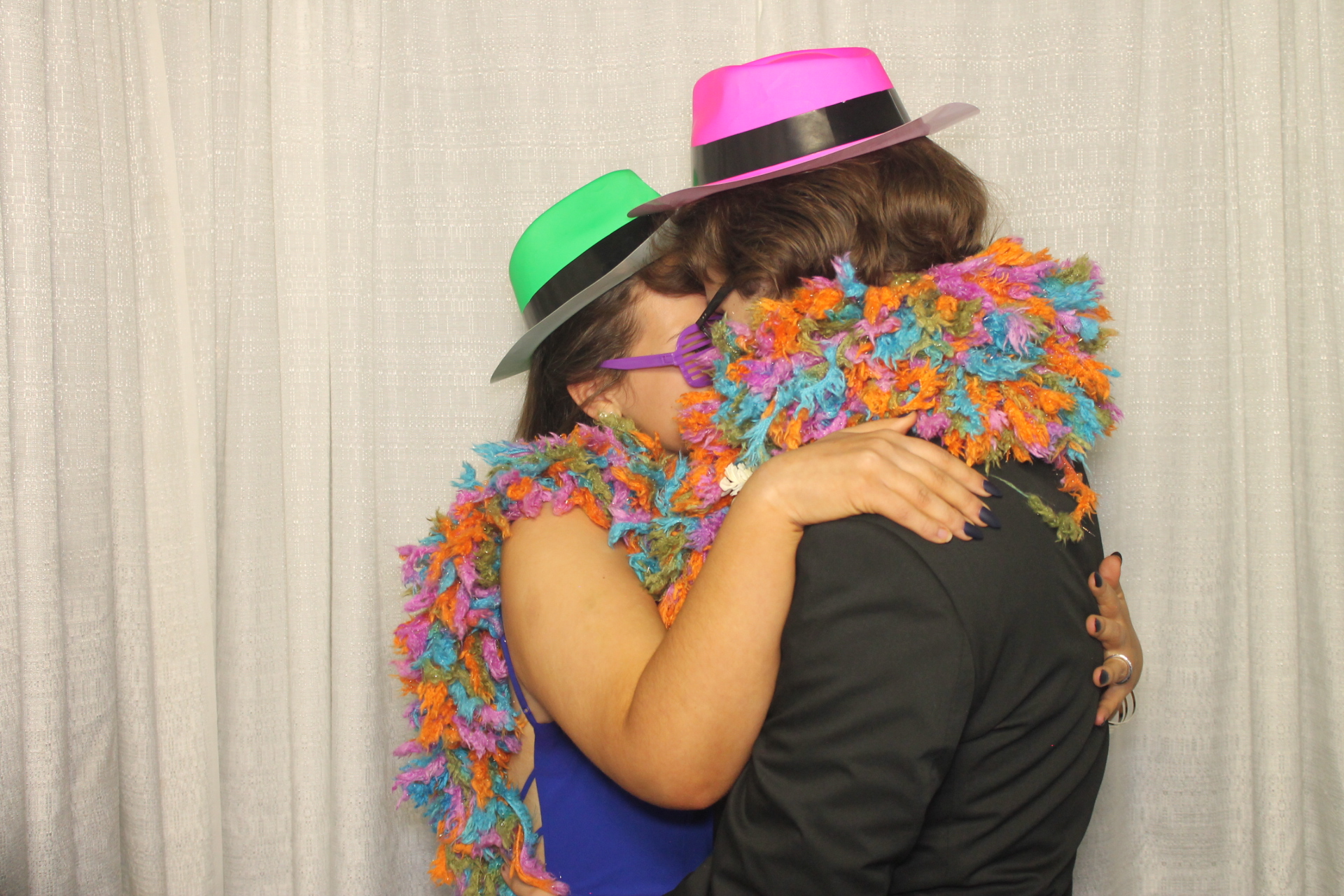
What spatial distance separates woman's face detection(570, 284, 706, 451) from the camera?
4.45ft

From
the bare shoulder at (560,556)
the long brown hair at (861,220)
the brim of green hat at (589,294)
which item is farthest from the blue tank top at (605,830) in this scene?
the long brown hair at (861,220)

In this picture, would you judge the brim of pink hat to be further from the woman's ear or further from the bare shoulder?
the bare shoulder

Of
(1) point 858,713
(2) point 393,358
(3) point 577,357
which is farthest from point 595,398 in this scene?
(1) point 858,713

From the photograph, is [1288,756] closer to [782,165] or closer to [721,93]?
[782,165]

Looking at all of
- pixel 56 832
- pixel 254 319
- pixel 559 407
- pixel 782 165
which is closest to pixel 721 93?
pixel 782 165

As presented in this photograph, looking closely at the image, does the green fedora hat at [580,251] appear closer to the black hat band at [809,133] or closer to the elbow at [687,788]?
the black hat band at [809,133]

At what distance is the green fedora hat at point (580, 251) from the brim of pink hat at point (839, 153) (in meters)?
0.19

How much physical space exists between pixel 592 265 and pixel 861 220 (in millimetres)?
501

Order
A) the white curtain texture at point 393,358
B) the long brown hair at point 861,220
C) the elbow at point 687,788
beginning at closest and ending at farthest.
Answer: the elbow at point 687,788 < the long brown hair at point 861,220 < the white curtain texture at point 393,358

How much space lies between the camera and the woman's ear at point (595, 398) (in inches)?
56.9

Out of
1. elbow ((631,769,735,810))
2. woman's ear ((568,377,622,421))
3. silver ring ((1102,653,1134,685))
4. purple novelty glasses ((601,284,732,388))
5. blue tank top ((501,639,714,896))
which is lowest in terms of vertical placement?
blue tank top ((501,639,714,896))

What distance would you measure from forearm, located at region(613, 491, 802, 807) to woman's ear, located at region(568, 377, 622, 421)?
0.58m

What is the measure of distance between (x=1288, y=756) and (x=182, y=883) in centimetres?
195

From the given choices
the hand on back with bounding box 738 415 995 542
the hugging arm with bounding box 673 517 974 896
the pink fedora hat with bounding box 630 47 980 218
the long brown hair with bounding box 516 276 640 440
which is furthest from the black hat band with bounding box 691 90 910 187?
the hugging arm with bounding box 673 517 974 896
